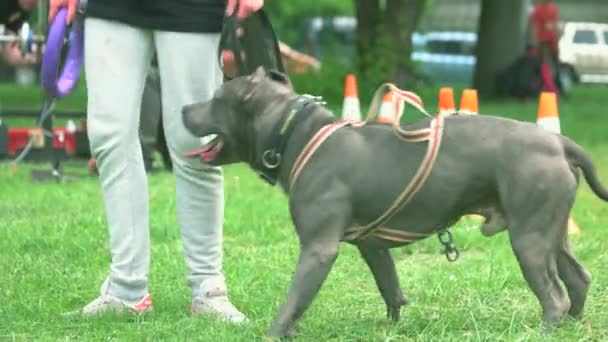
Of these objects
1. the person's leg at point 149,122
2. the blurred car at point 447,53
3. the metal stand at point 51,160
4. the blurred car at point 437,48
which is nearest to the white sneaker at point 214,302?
the person's leg at point 149,122

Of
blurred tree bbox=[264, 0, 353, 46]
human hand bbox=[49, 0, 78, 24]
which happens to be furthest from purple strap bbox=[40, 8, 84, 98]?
blurred tree bbox=[264, 0, 353, 46]

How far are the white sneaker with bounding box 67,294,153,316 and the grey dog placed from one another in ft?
2.86

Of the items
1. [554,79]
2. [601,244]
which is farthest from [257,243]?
[554,79]

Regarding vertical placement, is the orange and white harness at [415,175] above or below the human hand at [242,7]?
below

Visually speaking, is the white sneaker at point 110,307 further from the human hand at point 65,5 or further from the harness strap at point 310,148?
the human hand at point 65,5

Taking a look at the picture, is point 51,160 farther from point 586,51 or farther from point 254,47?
point 586,51

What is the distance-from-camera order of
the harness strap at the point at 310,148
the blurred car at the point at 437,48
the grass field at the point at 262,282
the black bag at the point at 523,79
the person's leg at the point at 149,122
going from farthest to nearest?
the blurred car at the point at 437,48, the black bag at the point at 523,79, the person's leg at the point at 149,122, the grass field at the point at 262,282, the harness strap at the point at 310,148

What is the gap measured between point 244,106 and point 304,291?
692 mm

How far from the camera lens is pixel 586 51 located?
29094 millimetres

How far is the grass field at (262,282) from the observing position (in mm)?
4445

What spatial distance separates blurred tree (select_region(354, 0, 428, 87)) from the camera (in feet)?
64.3

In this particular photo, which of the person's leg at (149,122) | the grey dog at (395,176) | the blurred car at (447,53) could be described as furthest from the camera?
the blurred car at (447,53)

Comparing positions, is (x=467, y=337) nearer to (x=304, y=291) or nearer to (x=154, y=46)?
(x=304, y=291)

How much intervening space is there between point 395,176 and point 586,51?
26.0 metres
